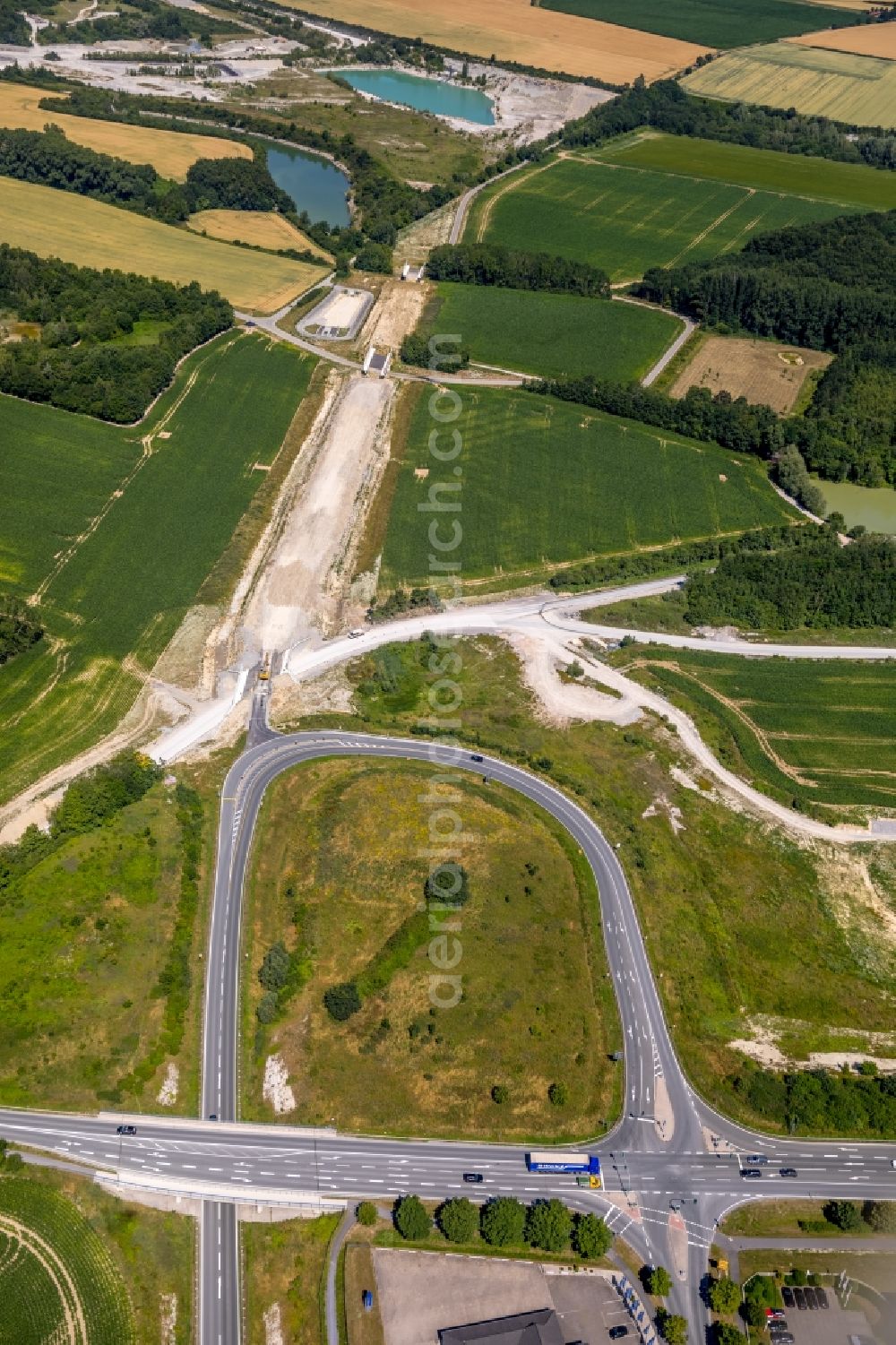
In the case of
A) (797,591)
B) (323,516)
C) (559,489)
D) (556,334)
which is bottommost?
(797,591)

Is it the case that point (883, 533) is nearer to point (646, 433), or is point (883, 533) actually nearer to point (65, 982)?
point (646, 433)


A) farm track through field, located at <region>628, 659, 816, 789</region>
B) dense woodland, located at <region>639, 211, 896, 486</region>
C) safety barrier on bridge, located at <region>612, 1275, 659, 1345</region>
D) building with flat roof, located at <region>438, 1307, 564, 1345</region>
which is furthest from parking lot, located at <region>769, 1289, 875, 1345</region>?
dense woodland, located at <region>639, 211, 896, 486</region>

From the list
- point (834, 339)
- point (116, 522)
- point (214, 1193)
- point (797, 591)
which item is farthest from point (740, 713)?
point (834, 339)

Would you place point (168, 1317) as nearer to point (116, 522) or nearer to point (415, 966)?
point (415, 966)

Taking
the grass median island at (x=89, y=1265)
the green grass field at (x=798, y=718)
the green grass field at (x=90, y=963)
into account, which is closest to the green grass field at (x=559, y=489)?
the green grass field at (x=798, y=718)

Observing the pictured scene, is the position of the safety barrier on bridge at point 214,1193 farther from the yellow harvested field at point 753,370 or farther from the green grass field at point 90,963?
the yellow harvested field at point 753,370

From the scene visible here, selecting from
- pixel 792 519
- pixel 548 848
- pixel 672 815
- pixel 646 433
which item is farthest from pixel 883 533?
pixel 548 848
